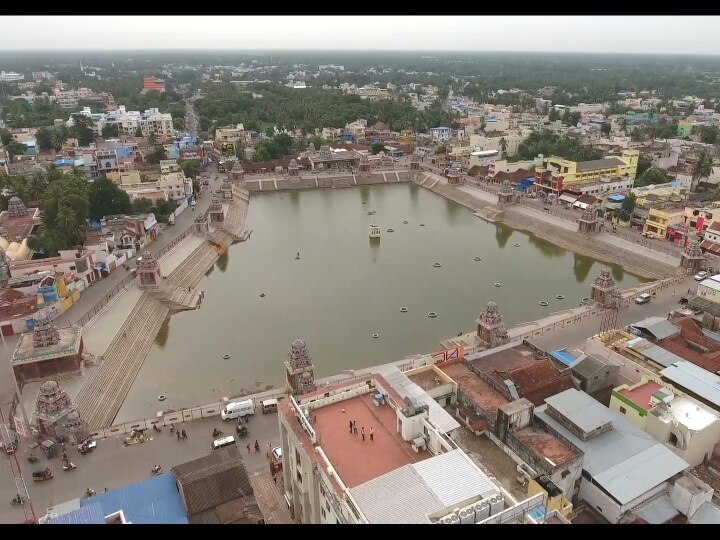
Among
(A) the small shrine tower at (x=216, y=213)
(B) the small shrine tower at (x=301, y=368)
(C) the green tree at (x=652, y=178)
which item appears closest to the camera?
(B) the small shrine tower at (x=301, y=368)

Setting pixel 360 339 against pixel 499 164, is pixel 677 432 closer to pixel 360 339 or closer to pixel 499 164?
pixel 360 339

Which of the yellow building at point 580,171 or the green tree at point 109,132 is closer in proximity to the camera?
the yellow building at point 580,171

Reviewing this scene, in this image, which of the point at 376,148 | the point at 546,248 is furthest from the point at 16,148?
the point at 546,248

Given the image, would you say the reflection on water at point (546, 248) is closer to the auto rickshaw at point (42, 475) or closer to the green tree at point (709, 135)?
the auto rickshaw at point (42, 475)

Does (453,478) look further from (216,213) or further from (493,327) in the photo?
(216,213)

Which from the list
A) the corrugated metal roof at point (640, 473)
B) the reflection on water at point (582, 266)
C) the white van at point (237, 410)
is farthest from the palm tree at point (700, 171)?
the white van at point (237, 410)

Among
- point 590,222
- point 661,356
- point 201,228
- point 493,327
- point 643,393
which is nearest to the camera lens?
point 643,393
